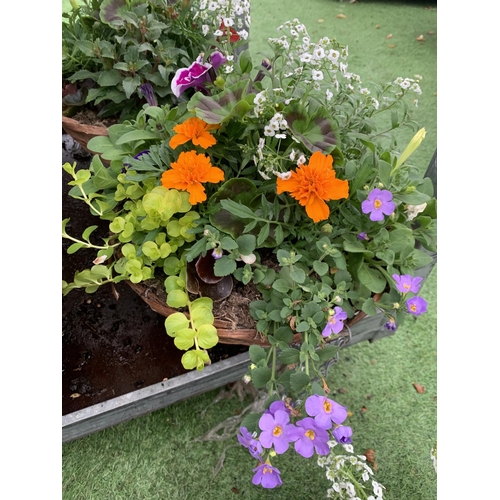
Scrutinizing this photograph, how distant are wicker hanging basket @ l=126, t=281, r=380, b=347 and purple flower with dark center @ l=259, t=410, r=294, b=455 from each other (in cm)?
19

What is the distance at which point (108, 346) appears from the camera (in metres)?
1.10

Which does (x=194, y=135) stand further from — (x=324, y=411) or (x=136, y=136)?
(x=324, y=411)

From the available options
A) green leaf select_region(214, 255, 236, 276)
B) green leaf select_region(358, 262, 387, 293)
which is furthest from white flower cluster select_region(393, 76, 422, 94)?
green leaf select_region(214, 255, 236, 276)

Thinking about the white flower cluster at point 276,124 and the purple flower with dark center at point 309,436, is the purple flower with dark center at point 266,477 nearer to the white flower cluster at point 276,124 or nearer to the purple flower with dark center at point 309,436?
the purple flower with dark center at point 309,436

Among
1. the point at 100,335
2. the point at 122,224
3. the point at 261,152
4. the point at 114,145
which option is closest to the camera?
the point at 261,152

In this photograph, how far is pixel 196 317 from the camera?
81 centimetres

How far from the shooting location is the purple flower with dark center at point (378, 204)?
2.54ft

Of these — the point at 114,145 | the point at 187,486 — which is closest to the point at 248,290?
the point at 114,145

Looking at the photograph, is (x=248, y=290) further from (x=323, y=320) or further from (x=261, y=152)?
(x=261, y=152)

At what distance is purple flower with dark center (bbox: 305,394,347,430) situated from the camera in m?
0.66

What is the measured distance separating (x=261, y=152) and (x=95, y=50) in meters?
0.67

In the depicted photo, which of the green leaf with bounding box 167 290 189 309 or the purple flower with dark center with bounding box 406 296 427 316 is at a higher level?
the purple flower with dark center with bounding box 406 296 427 316

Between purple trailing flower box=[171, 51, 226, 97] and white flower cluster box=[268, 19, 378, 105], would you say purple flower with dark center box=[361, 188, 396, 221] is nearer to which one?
white flower cluster box=[268, 19, 378, 105]

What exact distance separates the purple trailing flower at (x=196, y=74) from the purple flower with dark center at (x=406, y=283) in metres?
0.57
